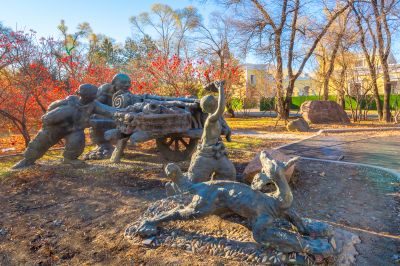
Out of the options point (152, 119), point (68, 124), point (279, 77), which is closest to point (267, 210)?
point (152, 119)

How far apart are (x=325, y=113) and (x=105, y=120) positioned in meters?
14.3

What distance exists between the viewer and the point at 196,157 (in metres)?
4.14

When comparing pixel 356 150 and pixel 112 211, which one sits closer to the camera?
pixel 112 211

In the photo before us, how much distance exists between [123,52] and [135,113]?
3638cm

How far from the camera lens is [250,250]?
2838mm

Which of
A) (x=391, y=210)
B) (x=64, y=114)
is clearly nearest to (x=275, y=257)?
(x=391, y=210)

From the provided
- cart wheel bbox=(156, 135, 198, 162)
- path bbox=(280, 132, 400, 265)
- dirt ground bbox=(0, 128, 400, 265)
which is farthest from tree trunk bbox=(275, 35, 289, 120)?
cart wheel bbox=(156, 135, 198, 162)

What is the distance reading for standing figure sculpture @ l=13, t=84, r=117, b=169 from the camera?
241 inches

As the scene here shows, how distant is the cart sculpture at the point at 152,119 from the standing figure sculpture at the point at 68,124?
1.37 ft

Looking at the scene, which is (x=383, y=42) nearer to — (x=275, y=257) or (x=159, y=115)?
(x=159, y=115)

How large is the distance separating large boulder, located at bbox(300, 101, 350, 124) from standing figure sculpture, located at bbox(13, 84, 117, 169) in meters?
14.1

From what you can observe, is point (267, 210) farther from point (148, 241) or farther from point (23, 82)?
point (23, 82)

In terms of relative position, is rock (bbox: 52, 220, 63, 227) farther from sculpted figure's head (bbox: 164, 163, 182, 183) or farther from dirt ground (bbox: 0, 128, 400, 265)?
sculpted figure's head (bbox: 164, 163, 182, 183)

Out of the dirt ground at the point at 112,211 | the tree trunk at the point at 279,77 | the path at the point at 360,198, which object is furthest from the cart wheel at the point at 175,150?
the tree trunk at the point at 279,77
